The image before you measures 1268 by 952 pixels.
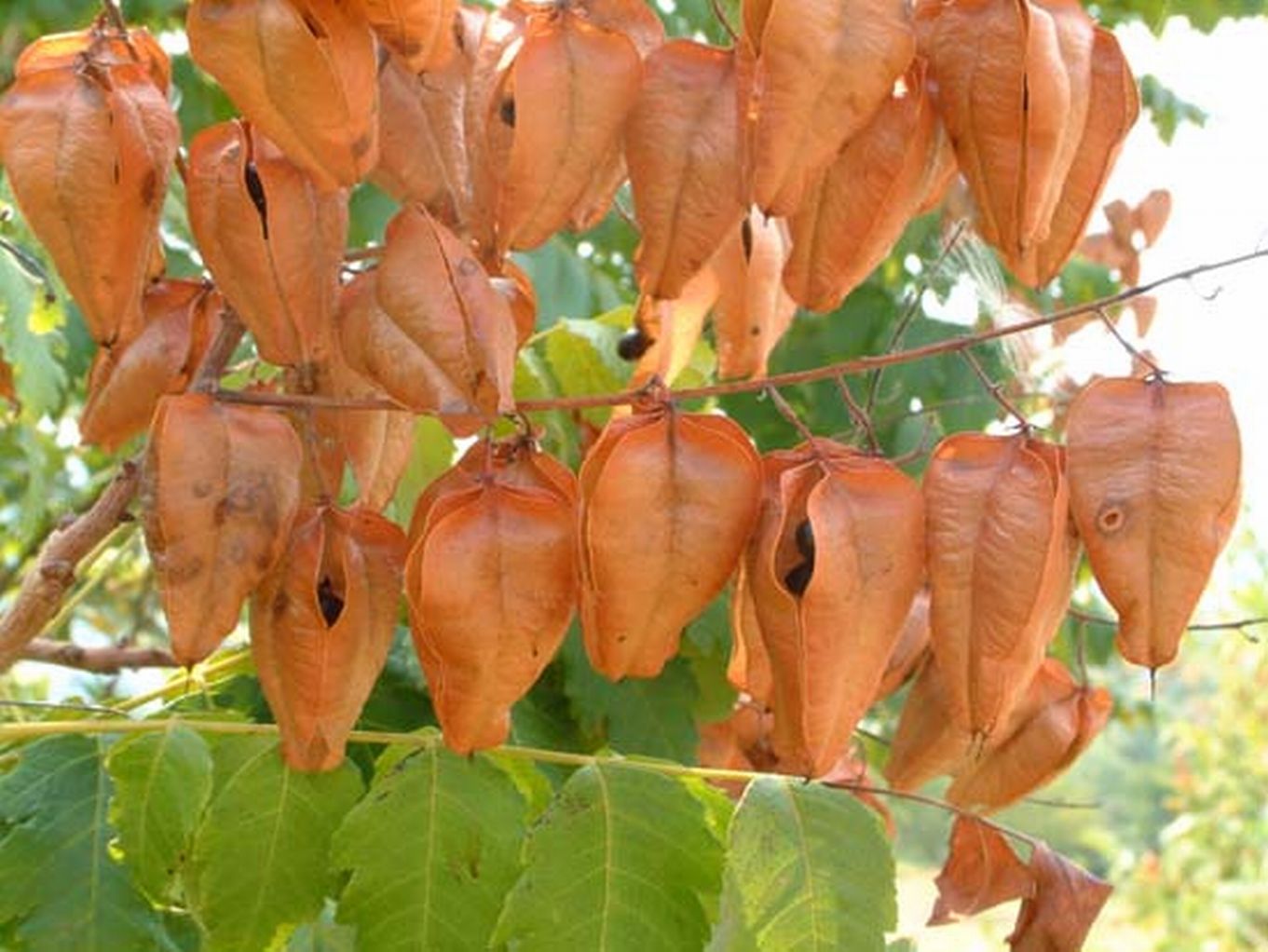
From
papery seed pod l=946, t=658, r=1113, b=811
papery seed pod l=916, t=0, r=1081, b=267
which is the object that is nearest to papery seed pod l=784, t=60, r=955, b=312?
papery seed pod l=916, t=0, r=1081, b=267

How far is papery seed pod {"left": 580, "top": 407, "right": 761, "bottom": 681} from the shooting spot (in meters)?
1.38

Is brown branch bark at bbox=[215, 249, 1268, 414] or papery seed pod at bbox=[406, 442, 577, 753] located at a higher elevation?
brown branch bark at bbox=[215, 249, 1268, 414]

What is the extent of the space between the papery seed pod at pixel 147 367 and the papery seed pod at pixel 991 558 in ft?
2.03

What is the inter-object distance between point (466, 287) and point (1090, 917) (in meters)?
0.82

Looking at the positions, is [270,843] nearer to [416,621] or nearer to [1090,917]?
[416,621]

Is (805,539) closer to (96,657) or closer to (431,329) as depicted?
(431,329)

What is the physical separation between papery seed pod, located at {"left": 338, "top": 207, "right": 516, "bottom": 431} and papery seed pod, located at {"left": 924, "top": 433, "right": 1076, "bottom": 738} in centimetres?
32

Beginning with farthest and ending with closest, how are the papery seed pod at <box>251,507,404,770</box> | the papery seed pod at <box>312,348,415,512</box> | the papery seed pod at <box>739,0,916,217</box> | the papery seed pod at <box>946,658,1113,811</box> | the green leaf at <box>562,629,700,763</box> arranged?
1. the green leaf at <box>562,629,700,763</box>
2. the papery seed pod at <box>946,658,1113,811</box>
3. the papery seed pod at <box>312,348,415,512</box>
4. the papery seed pod at <box>251,507,404,770</box>
5. the papery seed pod at <box>739,0,916,217</box>

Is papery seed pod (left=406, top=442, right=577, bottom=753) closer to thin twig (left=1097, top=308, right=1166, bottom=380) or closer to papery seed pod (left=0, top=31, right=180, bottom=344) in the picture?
papery seed pod (left=0, top=31, right=180, bottom=344)

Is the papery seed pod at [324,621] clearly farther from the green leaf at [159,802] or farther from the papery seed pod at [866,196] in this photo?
the papery seed pod at [866,196]

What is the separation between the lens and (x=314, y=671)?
1.47 meters

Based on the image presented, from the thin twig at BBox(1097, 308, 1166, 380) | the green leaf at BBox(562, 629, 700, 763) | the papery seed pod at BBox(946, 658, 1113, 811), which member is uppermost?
the thin twig at BBox(1097, 308, 1166, 380)

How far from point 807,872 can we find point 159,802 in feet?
1.64

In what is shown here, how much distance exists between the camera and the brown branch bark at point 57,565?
5.19 ft
